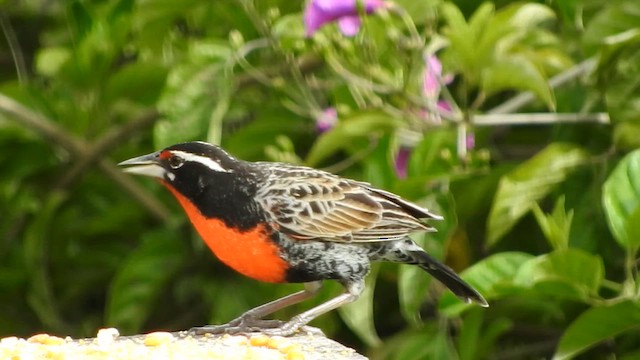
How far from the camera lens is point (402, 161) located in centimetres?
480

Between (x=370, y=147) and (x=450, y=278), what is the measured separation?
0.85 meters

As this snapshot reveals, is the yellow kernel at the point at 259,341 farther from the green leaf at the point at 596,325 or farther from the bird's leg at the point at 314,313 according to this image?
the green leaf at the point at 596,325

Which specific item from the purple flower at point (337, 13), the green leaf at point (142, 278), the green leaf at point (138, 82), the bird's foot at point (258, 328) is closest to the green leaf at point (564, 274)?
the bird's foot at point (258, 328)

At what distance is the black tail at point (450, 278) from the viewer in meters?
3.87

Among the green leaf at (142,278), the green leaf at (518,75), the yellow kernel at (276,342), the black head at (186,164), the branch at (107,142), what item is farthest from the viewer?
the branch at (107,142)

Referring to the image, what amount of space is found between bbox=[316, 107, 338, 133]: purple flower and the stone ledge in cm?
112

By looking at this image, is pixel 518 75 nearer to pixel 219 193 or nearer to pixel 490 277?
pixel 490 277

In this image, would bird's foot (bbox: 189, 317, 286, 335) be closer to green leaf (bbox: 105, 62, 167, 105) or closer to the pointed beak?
the pointed beak

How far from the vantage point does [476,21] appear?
4227 mm

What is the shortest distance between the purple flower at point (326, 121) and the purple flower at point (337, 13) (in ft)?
1.20

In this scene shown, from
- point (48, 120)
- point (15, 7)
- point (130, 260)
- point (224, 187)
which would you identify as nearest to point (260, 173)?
point (224, 187)

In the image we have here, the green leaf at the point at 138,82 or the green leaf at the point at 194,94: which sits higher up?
the green leaf at the point at 138,82

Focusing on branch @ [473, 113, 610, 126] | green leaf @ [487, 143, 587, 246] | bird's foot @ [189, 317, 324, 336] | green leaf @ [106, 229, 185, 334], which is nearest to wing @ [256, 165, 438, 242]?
bird's foot @ [189, 317, 324, 336]

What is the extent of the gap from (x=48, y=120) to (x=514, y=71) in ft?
7.61
